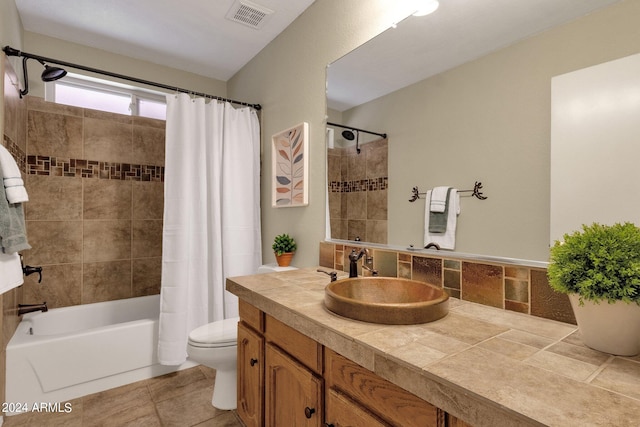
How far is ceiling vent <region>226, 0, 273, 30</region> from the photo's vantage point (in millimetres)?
2113

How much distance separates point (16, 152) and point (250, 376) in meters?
2.07

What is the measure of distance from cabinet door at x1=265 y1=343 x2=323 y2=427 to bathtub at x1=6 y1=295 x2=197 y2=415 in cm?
138

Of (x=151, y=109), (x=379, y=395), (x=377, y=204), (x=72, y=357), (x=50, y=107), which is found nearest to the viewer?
(x=379, y=395)

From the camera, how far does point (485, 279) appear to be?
1.19 metres

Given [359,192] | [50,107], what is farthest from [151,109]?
[359,192]

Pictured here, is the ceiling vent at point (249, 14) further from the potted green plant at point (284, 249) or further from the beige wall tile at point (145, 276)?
the beige wall tile at point (145, 276)

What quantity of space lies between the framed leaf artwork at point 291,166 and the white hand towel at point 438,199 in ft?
3.18

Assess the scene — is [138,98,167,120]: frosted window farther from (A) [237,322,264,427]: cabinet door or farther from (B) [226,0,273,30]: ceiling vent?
(A) [237,322,264,427]: cabinet door

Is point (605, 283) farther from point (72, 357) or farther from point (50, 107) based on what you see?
point (50, 107)

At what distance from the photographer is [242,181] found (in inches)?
99.7

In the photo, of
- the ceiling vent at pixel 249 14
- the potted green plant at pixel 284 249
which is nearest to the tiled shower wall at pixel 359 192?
the potted green plant at pixel 284 249

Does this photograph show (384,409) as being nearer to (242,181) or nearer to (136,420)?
(136,420)

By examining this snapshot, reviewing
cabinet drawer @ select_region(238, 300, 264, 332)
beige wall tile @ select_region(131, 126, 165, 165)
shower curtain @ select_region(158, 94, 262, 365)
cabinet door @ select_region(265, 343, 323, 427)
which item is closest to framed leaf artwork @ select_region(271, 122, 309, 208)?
shower curtain @ select_region(158, 94, 262, 365)

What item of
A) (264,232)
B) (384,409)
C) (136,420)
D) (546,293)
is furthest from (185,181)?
(546,293)
